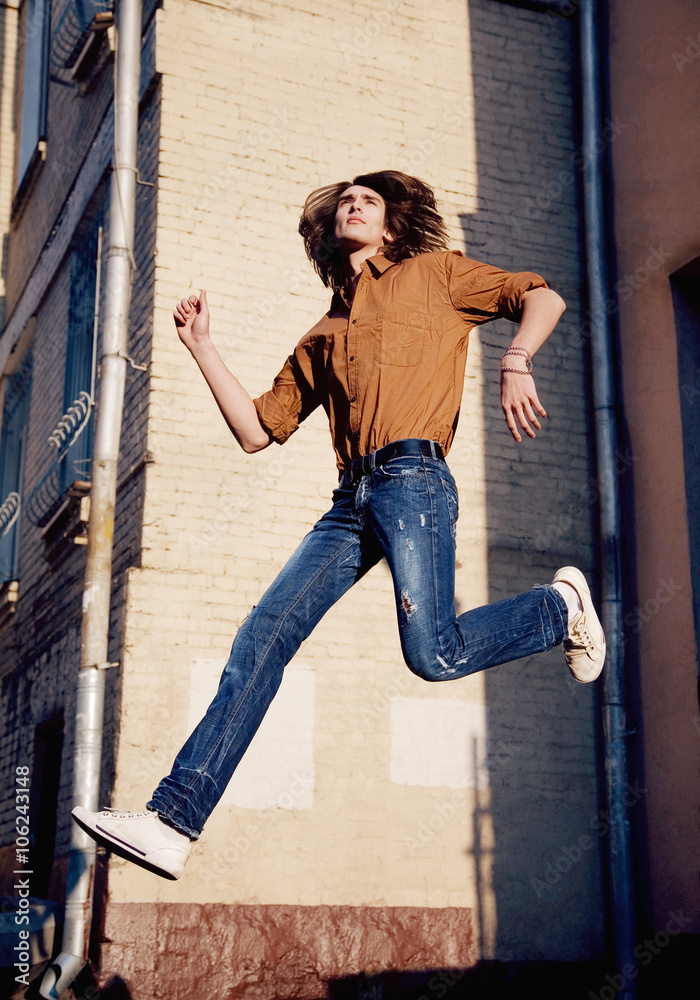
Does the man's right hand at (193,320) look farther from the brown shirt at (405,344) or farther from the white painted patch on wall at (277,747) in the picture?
the white painted patch on wall at (277,747)

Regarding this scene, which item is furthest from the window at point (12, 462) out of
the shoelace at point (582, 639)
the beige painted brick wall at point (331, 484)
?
the shoelace at point (582, 639)

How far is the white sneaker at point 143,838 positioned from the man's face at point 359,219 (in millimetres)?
2015

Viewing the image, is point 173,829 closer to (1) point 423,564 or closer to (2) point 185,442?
(1) point 423,564

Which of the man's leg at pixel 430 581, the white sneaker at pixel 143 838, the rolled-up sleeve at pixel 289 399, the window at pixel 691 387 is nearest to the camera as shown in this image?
the white sneaker at pixel 143 838

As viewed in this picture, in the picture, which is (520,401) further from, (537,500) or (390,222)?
(537,500)

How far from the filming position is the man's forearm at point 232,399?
3818mm

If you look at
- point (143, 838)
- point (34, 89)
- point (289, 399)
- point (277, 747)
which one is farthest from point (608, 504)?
point (34, 89)

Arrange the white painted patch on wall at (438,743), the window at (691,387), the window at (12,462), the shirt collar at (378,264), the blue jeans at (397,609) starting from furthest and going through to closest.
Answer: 1. the window at (12,462)
2. the window at (691,387)
3. the white painted patch on wall at (438,743)
4. the shirt collar at (378,264)
5. the blue jeans at (397,609)

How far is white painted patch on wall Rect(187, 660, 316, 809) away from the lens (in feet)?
23.3

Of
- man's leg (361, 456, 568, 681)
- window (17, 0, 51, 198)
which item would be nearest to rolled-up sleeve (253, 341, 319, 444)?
man's leg (361, 456, 568, 681)

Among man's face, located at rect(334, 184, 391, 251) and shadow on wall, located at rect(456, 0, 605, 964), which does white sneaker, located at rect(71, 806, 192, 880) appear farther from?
shadow on wall, located at rect(456, 0, 605, 964)

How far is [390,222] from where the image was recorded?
163 inches

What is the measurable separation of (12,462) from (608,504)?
6.45m

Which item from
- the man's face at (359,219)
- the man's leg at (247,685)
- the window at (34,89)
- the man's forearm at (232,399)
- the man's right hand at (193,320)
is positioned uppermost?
the window at (34,89)
